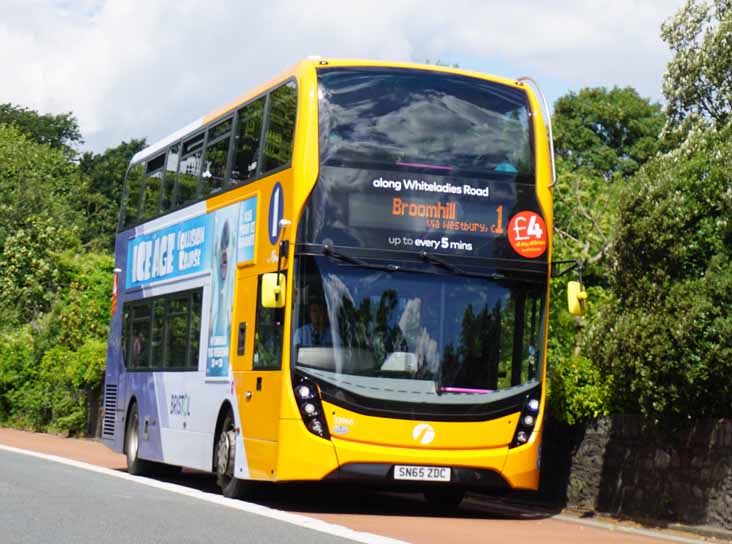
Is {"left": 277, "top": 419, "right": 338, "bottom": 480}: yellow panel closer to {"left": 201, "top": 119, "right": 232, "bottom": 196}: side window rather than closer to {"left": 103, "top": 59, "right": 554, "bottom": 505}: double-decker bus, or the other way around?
{"left": 103, "top": 59, "right": 554, "bottom": 505}: double-decker bus

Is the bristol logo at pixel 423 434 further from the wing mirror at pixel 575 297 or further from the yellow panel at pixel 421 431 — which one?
the wing mirror at pixel 575 297

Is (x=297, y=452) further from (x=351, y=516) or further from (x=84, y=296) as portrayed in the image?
(x=84, y=296)

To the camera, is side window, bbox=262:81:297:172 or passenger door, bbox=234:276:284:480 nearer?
passenger door, bbox=234:276:284:480

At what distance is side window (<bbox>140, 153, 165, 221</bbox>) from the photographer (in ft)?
72.9

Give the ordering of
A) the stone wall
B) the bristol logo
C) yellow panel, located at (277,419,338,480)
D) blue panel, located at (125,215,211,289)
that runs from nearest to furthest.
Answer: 1. the stone wall
2. yellow panel, located at (277,419,338,480)
3. the bristol logo
4. blue panel, located at (125,215,211,289)

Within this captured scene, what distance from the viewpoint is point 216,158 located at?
750 inches

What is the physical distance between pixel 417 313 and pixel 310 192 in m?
1.65

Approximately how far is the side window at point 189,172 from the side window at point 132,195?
261 centimetres

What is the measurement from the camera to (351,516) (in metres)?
15.8

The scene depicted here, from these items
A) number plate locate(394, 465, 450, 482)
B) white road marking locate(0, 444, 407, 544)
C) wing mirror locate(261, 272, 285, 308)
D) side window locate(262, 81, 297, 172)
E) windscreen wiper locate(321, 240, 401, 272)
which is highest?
side window locate(262, 81, 297, 172)

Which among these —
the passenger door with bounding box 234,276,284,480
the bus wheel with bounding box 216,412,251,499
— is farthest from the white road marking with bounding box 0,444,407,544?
the passenger door with bounding box 234,276,284,480

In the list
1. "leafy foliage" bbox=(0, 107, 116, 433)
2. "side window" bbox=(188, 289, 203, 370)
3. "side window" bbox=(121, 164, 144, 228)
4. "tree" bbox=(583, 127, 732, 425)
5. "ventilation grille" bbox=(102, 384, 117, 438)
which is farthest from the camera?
"leafy foliage" bbox=(0, 107, 116, 433)

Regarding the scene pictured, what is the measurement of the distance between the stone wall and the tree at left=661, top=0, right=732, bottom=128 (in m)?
8.33

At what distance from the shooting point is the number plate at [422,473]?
15.1 metres
